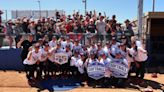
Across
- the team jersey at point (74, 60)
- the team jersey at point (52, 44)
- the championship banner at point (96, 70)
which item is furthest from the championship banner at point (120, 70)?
the team jersey at point (52, 44)

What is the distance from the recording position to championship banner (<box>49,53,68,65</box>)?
15.1 m

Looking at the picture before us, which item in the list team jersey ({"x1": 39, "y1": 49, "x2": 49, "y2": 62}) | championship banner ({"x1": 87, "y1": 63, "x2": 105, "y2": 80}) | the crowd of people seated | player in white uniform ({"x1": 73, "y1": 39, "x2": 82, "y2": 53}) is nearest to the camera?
championship banner ({"x1": 87, "y1": 63, "x2": 105, "y2": 80})

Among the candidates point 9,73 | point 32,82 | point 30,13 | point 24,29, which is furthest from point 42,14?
point 32,82

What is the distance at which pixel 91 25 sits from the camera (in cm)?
1727

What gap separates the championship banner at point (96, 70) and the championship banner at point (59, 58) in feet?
4.04

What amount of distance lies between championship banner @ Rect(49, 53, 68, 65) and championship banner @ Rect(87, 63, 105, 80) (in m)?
1.23

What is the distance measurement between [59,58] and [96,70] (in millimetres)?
1791

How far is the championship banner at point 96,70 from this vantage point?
557 inches

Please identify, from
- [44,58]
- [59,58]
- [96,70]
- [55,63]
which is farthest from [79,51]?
[44,58]

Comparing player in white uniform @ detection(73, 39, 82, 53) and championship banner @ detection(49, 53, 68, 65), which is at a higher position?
player in white uniform @ detection(73, 39, 82, 53)

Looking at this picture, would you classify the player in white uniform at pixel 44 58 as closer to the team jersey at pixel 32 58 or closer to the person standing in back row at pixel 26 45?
the team jersey at pixel 32 58

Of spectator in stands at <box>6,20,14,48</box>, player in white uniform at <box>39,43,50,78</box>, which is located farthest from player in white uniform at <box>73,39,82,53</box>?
spectator in stands at <box>6,20,14,48</box>

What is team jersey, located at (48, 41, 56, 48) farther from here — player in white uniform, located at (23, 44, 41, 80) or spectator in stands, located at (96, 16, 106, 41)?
spectator in stands, located at (96, 16, 106, 41)

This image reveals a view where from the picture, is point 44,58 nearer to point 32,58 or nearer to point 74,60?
point 32,58
